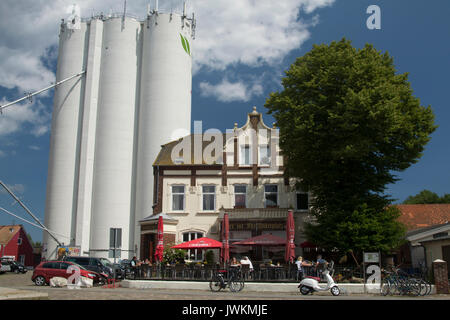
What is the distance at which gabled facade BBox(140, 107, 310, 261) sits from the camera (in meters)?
35.1

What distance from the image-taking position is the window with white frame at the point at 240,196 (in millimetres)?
35812

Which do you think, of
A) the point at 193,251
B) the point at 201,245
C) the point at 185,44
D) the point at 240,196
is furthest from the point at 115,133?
the point at 201,245

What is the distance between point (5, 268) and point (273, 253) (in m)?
27.1

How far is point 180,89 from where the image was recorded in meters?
57.4

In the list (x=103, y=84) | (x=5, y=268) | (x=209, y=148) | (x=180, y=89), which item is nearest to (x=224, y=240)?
(x=209, y=148)

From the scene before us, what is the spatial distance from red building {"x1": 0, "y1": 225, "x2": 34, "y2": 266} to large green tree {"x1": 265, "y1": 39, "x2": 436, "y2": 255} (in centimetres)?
5615

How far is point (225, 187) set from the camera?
35844 millimetres

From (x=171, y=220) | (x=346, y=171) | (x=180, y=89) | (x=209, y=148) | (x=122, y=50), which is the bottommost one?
(x=171, y=220)

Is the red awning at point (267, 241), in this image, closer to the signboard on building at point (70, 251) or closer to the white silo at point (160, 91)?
the white silo at point (160, 91)

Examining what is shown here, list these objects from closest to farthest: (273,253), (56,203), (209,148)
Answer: (273,253) < (209,148) < (56,203)

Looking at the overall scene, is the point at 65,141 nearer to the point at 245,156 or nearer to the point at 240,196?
the point at 245,156

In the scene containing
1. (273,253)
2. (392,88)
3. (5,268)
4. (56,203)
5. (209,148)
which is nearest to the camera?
(392,88)

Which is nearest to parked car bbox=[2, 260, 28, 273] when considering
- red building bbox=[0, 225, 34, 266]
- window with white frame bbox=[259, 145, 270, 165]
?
red building bbox=[0, 225, 34, 266]

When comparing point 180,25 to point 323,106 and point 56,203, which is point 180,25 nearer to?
point 56,203
